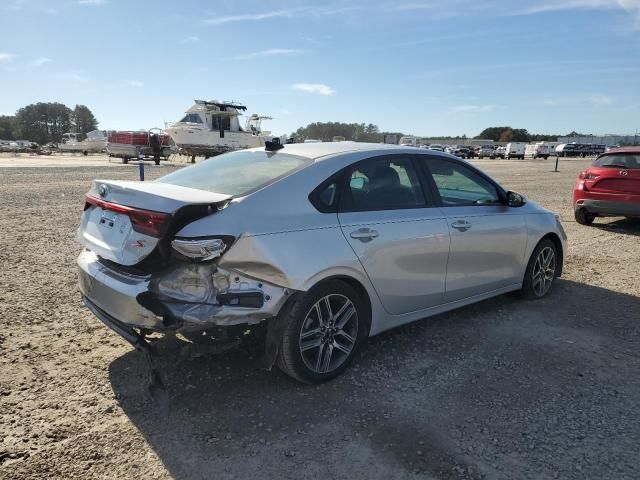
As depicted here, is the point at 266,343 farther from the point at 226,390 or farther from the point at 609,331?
the point at 609,331

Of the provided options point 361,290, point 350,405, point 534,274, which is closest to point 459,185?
point 534,274

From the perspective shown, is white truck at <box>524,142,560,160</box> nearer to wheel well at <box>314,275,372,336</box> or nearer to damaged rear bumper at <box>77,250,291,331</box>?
wheel well at <box>314,275,372,336</box>

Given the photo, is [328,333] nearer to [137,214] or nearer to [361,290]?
[361,290]

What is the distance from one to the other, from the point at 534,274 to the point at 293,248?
3331 millimetres

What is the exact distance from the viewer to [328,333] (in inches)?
141

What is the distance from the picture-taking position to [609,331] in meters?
4.71

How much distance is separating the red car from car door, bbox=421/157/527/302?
554 cm

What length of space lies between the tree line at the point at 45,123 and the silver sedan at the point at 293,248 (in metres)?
115

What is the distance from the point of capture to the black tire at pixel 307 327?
130 inches

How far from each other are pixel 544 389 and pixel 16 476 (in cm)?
330

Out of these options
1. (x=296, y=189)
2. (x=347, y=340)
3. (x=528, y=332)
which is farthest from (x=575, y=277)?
(x=296, y=189)

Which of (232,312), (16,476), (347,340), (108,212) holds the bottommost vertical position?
(16,476)

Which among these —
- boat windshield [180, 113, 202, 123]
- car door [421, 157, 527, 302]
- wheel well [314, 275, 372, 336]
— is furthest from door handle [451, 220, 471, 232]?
boat windshield [180, 113, 202, 123]

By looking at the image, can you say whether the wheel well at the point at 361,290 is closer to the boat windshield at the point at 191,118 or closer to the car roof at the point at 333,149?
the car roof at the point at 333,149
